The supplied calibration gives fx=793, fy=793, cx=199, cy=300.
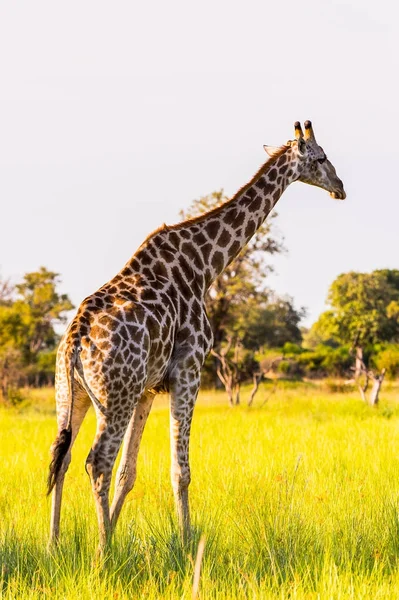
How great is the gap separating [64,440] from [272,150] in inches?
138

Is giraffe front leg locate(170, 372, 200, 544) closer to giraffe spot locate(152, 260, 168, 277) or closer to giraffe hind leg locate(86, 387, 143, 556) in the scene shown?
giraffe hind leg locate(86, 387, 143, 556)

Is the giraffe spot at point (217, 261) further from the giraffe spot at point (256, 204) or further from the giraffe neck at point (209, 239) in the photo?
the giraffe spot at point (256, 204)

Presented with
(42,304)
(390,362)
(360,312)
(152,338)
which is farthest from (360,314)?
(152,338)

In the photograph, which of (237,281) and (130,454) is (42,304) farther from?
(130,454)

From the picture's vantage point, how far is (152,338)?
18.8 ft

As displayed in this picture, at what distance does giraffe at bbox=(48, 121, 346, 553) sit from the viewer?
Answer: 536 centimetres

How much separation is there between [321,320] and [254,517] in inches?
1576

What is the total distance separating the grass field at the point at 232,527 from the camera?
443cm

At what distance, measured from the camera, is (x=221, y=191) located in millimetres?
25016

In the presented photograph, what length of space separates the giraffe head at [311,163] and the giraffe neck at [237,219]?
78 mm

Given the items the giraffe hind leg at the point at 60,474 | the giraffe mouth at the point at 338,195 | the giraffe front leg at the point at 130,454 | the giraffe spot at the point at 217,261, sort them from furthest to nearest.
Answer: the giraffe mouth at the point at 338,195
the giraffe spot at the point at 217,261
the giraffe front leg at the point at 130,454
the giraffe hind leg at the point at 60,474

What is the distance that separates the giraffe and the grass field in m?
0.28

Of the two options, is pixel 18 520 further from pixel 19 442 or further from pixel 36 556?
pixel 19 442

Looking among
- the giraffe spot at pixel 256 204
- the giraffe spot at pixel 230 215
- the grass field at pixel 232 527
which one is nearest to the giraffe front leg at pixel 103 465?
the grass field at pixel 232 527
